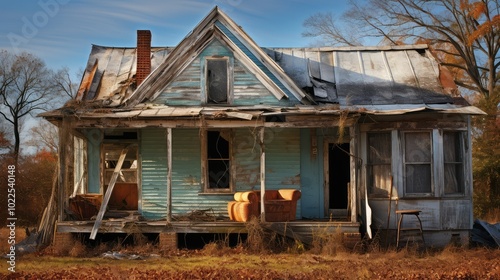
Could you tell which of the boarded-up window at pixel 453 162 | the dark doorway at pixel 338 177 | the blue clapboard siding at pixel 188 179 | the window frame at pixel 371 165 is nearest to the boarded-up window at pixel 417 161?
the window frame at pixel 371 165

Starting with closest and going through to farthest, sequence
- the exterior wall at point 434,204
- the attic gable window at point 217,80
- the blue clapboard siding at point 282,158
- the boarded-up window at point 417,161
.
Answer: the exterior wall at point 434,204 → the boarded-up window at point 417,161 → the blue clapboard siding at point 282,158 → the attic gable window at point 217,80

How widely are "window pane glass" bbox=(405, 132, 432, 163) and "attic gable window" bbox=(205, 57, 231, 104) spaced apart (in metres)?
4.90

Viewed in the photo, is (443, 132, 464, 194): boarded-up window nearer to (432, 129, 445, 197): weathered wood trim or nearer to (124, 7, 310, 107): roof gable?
(432, 129, 445, 197): weathered wood trim

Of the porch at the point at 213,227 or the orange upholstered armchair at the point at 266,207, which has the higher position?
the orange upholstered armchair at the point at 266,207

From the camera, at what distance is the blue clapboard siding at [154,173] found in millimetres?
17094

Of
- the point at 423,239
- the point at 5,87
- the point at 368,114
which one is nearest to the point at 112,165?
the point at 368,114

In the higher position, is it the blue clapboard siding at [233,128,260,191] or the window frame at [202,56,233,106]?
the window frame at [202,56,233,106]

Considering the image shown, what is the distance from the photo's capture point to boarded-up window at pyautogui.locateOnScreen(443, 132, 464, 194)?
16391 mm

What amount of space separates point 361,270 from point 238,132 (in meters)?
6.40

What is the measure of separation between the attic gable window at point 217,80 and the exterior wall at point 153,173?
1612 mm

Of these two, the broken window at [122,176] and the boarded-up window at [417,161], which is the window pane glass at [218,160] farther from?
the boarded-up window at [417,161]

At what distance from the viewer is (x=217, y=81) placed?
17281 mm

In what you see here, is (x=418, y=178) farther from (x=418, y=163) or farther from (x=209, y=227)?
(x=209, y=227)

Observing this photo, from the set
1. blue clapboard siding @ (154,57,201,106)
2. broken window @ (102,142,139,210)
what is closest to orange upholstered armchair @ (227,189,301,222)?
blue clapboard siding @ (154,57,201,106)
